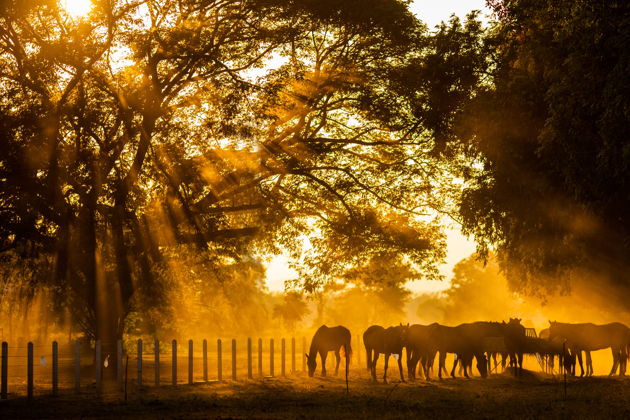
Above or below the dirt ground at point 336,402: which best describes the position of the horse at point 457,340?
above

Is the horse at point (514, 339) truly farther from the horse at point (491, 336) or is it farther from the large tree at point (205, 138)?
the large tree at point (205, 138)

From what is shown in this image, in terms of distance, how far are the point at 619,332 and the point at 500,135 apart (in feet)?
55.0

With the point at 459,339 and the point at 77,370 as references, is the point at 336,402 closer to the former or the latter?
the point at 77,370

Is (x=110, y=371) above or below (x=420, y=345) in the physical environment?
below

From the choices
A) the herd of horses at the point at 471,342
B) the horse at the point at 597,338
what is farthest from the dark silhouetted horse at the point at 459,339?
the horse at the point at 597,338

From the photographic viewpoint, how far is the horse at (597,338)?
3191cm

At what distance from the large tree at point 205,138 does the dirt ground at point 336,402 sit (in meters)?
5.20

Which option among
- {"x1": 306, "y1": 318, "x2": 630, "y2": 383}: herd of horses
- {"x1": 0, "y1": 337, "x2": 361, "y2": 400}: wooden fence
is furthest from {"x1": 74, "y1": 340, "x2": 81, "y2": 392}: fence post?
{"x1": 306, "y1": 318, "x2": 630, "y2": 383}: herd of horses

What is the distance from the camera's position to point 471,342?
3036 cm

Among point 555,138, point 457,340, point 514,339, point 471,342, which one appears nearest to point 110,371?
point 457,340

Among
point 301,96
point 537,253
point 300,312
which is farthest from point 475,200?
point 300,312

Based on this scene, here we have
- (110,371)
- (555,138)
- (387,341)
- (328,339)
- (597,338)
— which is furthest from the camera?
(328,339)

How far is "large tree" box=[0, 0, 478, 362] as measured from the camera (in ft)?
73.9

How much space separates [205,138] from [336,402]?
34.5 feet
